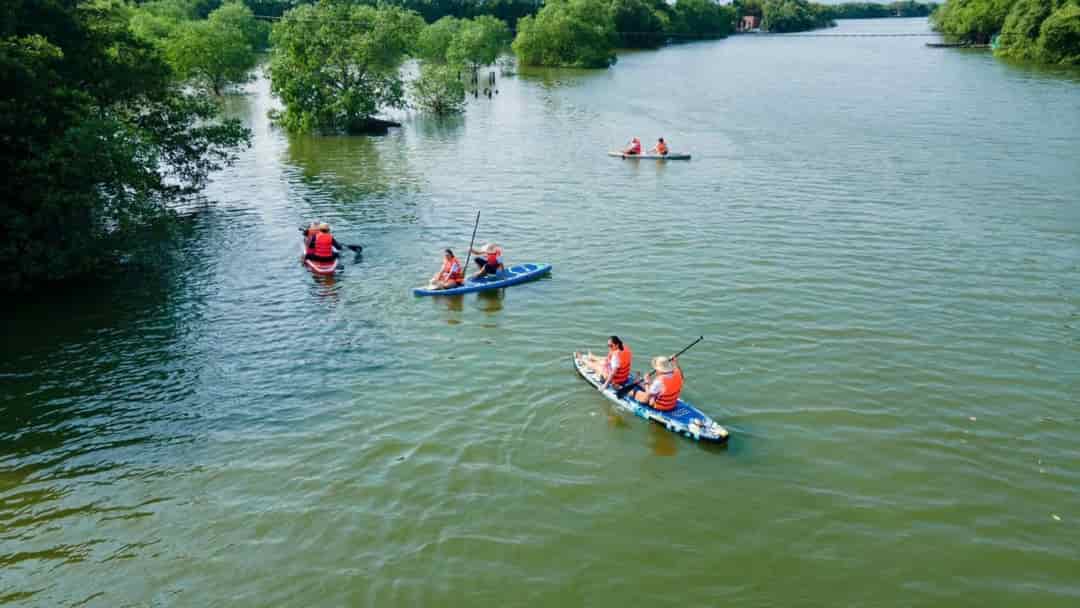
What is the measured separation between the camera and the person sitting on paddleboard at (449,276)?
84.6ft

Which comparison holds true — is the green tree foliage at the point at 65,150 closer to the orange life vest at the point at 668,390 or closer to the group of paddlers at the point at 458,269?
the group of paddlers at the point at 458,269

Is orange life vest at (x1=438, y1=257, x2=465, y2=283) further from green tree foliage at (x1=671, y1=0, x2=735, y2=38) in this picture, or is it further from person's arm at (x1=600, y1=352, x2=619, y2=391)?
green tree foliage at (x1=671, y1=0, x2=735, y2=38)

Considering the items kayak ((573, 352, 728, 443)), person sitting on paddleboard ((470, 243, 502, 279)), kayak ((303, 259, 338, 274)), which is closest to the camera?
kayak ((573, 352, 728, 443))

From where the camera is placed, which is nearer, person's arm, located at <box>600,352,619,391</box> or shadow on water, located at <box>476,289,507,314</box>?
person's arm, located at <box>600,352,619,391</box>

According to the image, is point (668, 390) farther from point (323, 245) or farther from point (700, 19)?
point (700, 19)

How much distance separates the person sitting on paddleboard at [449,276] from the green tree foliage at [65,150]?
10540mm

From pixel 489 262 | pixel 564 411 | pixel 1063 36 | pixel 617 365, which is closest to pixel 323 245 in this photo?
pixel 489 262

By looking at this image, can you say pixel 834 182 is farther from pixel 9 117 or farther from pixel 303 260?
pixel 9 117

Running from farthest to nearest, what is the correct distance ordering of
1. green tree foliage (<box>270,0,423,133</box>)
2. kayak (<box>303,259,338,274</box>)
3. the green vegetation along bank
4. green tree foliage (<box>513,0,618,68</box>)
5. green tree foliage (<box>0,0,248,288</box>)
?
green tree foliage (<box>513,0,618,68</box>), the green vegetation along bank, green tree foliage (<box>270,0,423,133</box>), kayak (<box>303,259,338,274</box>), green tree foliage (<box>0,0,248,288</box>)

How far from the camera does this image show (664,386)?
17344mm

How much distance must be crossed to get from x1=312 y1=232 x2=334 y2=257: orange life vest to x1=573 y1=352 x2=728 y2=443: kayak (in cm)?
1309

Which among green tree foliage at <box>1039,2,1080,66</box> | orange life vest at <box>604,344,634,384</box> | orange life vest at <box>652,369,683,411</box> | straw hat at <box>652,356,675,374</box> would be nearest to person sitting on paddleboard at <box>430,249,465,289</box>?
orange life vest at <box>604,344,634,384</box>

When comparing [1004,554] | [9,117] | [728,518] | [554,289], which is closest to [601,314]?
[554,289]

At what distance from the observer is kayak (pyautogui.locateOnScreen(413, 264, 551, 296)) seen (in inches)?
1009
